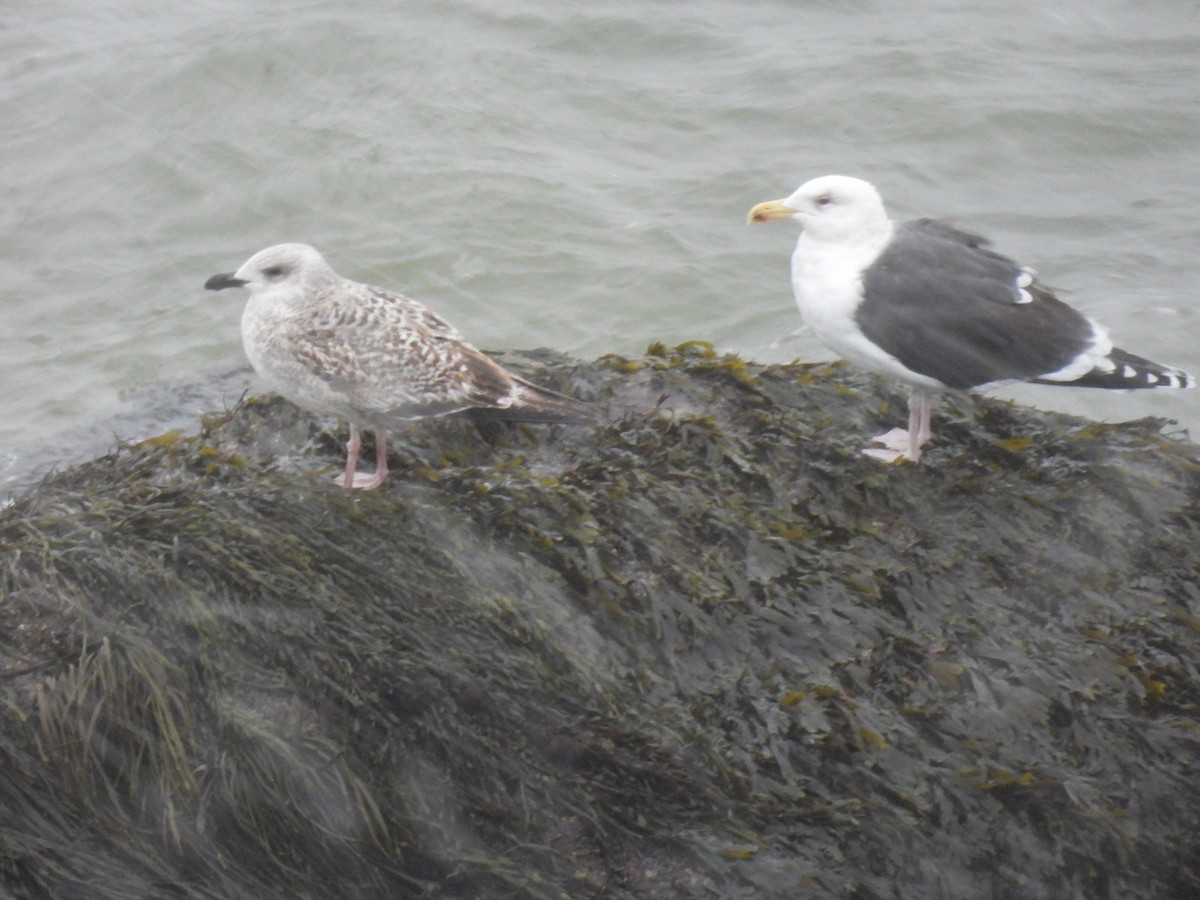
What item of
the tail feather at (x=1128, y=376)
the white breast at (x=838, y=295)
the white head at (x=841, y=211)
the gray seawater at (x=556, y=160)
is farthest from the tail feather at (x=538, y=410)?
the gray seawater at (x=556, y=160)

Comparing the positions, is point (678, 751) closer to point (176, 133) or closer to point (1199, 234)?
point (1199, 234)

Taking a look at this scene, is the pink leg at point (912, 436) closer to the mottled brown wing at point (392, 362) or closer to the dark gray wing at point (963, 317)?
the dark gray wing at point (963, 317)

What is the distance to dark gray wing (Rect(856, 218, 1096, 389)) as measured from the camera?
14.9 ft

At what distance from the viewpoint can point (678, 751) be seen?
3.21m

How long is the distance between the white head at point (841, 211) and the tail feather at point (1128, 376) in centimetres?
87

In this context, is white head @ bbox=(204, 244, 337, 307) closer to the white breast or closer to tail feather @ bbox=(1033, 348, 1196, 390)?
the white breast

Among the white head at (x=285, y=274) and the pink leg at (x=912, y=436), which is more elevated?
the white head at (x=285, y=274)

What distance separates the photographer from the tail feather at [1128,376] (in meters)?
4.68

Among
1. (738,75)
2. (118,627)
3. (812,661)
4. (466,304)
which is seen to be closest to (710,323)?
(466,304)

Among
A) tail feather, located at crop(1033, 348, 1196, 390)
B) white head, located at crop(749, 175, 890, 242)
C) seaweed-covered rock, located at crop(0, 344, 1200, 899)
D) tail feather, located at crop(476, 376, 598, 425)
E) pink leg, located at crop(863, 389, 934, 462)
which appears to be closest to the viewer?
seaweed-covered rock, located at crop(0, 344, 1200, 899)

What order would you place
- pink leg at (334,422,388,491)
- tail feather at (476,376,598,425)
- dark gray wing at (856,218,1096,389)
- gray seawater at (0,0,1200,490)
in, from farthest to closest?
gray seawater at (0,0,1200,490) < dark gray wing at (856,218,1096,389) < tail feather at (476,376,598,425) < pink leg at (334,422,388,491)

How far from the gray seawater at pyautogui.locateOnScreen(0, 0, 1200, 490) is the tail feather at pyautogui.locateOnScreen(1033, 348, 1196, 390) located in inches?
95.0

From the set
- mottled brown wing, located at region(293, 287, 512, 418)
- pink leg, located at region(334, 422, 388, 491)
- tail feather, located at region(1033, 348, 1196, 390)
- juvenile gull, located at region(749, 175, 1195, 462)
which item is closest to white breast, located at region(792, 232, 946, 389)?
juvenile gull, located at region(749, 175, 1195, 462)

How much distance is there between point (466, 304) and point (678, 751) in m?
5.24
